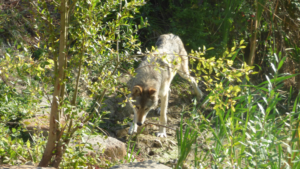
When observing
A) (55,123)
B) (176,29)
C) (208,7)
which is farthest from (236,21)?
(55,123)

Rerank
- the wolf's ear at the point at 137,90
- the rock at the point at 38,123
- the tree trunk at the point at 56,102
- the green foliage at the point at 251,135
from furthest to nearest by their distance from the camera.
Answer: the wolf's ear at the point at 137,90 → the rock at the point at 38,123 → the tree trunk at the point at 56,102 → the green foliage at the point at 251,135

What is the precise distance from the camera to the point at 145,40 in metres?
8.20

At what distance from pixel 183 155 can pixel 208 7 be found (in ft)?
17.4

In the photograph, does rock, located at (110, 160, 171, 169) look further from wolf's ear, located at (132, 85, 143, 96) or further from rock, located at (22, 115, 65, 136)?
wolf's ear, located at (132, 85, 143, 96)

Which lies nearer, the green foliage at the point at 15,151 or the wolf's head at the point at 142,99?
the green foliage at the point at 15,151

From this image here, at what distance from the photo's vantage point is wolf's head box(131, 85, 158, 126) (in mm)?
5328

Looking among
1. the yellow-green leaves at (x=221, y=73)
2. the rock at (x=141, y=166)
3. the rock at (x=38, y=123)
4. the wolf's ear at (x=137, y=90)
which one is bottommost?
the rock at (x=141, y=166)

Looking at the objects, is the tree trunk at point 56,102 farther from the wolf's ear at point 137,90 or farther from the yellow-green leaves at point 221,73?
the wolf's ear at point 137,90

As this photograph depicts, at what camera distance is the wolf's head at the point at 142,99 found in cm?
533

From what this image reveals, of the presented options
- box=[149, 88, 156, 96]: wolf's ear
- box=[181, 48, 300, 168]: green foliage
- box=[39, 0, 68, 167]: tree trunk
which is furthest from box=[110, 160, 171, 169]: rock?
box=[149, 88, 156, 96]: wolf's ear

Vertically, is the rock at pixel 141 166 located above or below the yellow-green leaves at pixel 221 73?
below

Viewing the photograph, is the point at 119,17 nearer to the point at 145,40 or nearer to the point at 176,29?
the point at 176,29

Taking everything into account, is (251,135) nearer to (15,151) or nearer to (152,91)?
(15,151)

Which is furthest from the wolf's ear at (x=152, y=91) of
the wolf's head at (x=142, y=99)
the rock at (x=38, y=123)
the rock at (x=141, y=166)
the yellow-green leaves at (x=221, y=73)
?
the yellow-green leaves at (x=221, y=73)
